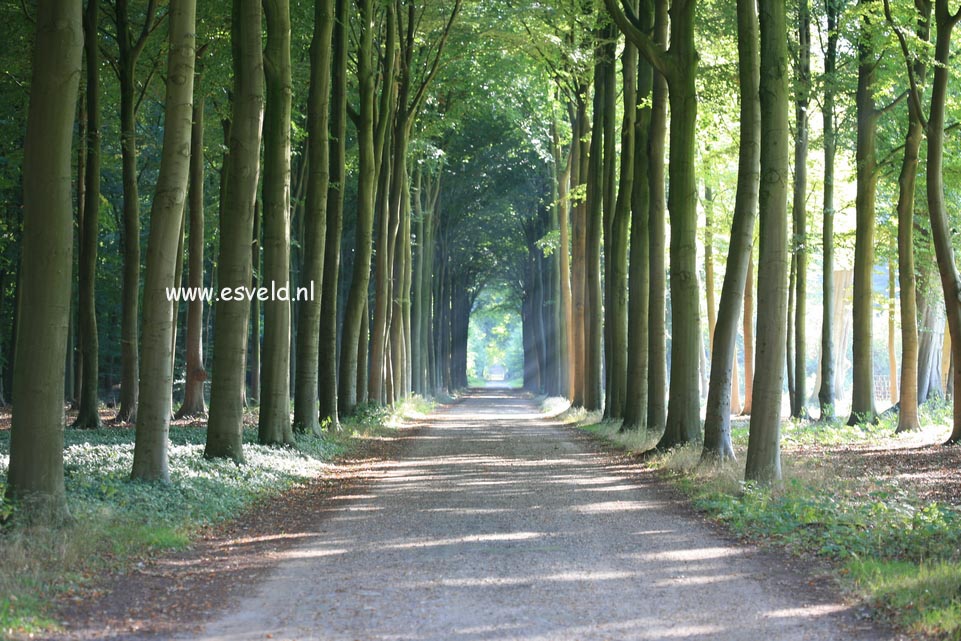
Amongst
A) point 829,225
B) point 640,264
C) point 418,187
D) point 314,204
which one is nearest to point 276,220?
point 314,204

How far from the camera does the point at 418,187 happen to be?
3878 centimetres

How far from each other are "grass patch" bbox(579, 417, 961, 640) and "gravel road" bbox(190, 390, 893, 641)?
0.99ft

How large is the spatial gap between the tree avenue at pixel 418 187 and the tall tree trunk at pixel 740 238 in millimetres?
45

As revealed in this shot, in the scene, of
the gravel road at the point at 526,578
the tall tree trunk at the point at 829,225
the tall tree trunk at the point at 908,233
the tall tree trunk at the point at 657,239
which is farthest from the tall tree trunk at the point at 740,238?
the tall tree trunk at the point at 829,225

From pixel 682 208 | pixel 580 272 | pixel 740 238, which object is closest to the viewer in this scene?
pixel 740 238

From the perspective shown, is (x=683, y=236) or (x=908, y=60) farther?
(x=908, y=60)

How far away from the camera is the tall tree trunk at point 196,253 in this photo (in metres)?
20.9

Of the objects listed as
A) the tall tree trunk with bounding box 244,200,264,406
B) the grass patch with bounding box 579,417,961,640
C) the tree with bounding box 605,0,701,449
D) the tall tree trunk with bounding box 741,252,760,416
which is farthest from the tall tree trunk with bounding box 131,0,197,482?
the tall tree trunk with bounding box 741,252,760,416

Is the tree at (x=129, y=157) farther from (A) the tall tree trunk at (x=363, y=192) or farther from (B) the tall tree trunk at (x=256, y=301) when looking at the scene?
(B) the tall tree trunk at (x=256, y=301)

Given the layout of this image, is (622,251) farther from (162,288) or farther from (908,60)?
(162,288)

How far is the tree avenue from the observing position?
11.4m

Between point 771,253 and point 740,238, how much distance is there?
138 cm

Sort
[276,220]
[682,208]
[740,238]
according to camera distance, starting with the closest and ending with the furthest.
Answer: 1. [740,238]
2. [682,208]
3. [276,220]

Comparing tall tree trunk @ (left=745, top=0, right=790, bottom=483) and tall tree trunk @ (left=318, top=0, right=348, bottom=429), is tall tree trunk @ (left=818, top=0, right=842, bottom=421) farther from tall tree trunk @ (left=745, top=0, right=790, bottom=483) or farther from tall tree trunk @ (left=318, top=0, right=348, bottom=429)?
tall tree trunk @ (left=745, top=0, right=790, bottom=483)
